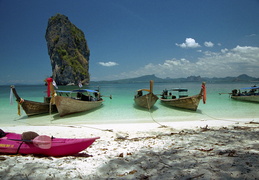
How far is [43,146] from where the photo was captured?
3.66 m

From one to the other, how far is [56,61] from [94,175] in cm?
8706

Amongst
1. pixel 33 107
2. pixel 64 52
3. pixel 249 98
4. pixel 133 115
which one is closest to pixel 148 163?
pixel 133 115

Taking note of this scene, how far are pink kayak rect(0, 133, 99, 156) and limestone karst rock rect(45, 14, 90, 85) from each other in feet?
246

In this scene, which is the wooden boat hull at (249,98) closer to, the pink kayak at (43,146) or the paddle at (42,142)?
the pink kayak at (43,146)

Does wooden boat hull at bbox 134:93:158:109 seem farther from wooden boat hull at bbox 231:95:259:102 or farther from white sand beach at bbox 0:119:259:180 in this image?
wooden boat hull at bbox 231:95:259:102

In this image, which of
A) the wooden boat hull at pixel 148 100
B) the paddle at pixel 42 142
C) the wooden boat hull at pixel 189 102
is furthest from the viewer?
the wooden boat hull at pixel 148 100

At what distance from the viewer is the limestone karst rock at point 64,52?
3059 inches

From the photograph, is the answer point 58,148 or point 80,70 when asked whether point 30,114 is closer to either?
point 58,148

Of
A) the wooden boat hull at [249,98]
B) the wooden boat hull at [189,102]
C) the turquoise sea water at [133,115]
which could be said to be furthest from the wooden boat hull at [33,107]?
the wooden boat hull at [249,98]

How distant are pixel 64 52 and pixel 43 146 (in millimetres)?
82900

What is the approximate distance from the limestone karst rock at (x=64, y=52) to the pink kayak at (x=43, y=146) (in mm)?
74928

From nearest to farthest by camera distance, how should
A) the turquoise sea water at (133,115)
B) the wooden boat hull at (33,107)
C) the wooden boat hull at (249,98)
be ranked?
the turquoise sea water at (133,115), the wooden boat hull at (33,107), the wooden boat hull at (249,98)

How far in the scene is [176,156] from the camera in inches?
142

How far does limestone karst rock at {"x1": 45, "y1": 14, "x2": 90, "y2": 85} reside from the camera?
77688 millimetres
